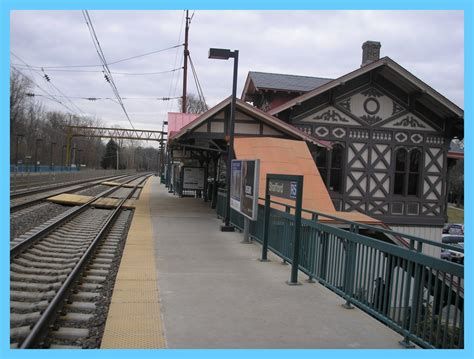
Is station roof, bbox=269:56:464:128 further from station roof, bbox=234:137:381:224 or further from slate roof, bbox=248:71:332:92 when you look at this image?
station roof, bbox=234:137:381:224

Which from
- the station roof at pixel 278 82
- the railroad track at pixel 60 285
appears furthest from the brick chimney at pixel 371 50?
the railroad track at pixel 60 285

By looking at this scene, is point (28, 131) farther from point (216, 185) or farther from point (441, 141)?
point (441, 141)

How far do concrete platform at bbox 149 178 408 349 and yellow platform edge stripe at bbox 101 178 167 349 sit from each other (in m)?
0.12

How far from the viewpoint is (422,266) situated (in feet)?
15.3

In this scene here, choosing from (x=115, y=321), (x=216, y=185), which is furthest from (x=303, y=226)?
(x=216, y=185)

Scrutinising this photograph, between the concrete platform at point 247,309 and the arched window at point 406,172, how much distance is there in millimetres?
13127

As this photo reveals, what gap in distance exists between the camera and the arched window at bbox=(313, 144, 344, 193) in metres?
19.9

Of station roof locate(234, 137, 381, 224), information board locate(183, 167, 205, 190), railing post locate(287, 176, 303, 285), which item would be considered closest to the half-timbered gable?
station roof locate(234, 137, 381, 224)

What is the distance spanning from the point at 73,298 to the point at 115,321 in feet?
4.43

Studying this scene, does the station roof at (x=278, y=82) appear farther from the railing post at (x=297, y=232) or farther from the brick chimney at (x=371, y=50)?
the railing post at (x=297, y=232)

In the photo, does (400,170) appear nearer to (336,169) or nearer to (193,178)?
(336,169)

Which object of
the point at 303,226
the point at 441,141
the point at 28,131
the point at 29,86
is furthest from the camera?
the point at 28,131

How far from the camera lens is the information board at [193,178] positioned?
25.6 m

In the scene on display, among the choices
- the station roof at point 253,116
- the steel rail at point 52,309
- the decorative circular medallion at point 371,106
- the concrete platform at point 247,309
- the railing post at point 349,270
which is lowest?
the concrete platform at point 247,309
